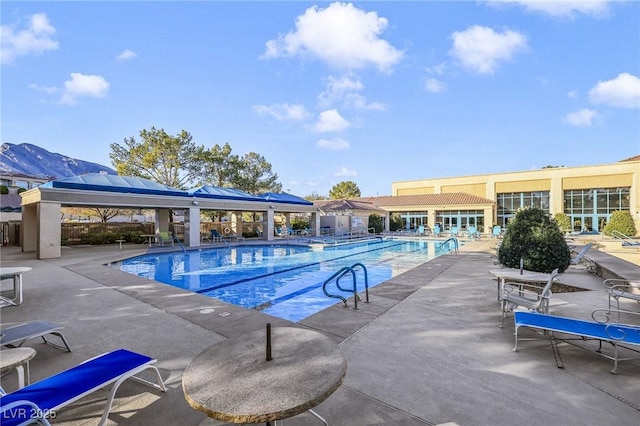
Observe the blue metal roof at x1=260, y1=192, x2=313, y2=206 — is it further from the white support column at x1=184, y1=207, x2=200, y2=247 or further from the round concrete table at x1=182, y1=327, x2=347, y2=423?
the round concrete table at x1=182, y1=327, x2=347, y2=423

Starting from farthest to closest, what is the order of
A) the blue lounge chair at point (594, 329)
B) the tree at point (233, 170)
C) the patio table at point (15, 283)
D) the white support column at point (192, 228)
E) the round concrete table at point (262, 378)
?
1. the tree at point (233, 170)
2. the white support column at point (192, 228)
3. the patio table at point (15, 283)
4. the blue lounge chair at point (594, 329)
5. the round concrete table at point (262, 378)

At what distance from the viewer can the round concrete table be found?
1520mm

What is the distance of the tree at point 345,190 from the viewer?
182 feet

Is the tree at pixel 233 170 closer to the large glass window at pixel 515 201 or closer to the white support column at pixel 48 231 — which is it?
the white support column at pixel 48 231

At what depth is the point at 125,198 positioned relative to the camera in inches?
615

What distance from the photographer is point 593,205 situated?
102 feet

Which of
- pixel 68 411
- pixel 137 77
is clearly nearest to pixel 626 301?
pixel 68 411

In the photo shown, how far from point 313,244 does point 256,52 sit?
12.6 meters

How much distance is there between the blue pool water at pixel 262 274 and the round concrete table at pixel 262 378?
13.6 ft

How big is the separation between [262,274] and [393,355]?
800 cm

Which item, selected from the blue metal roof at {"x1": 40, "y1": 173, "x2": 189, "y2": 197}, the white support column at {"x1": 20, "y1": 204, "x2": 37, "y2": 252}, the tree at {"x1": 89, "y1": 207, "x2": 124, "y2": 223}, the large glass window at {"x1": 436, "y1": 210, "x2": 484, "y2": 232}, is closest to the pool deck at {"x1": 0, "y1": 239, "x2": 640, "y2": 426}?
the blue metal roof at {"x1": 40, "y1": 173, "x2": 189, "y2": 197}

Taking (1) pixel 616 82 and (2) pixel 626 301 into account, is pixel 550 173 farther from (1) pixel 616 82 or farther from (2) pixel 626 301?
(2) pixel 626 301

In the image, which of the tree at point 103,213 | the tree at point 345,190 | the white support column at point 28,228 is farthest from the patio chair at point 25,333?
the tree at point 345,190

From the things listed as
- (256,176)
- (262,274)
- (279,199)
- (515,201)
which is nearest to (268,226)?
(279,199)
